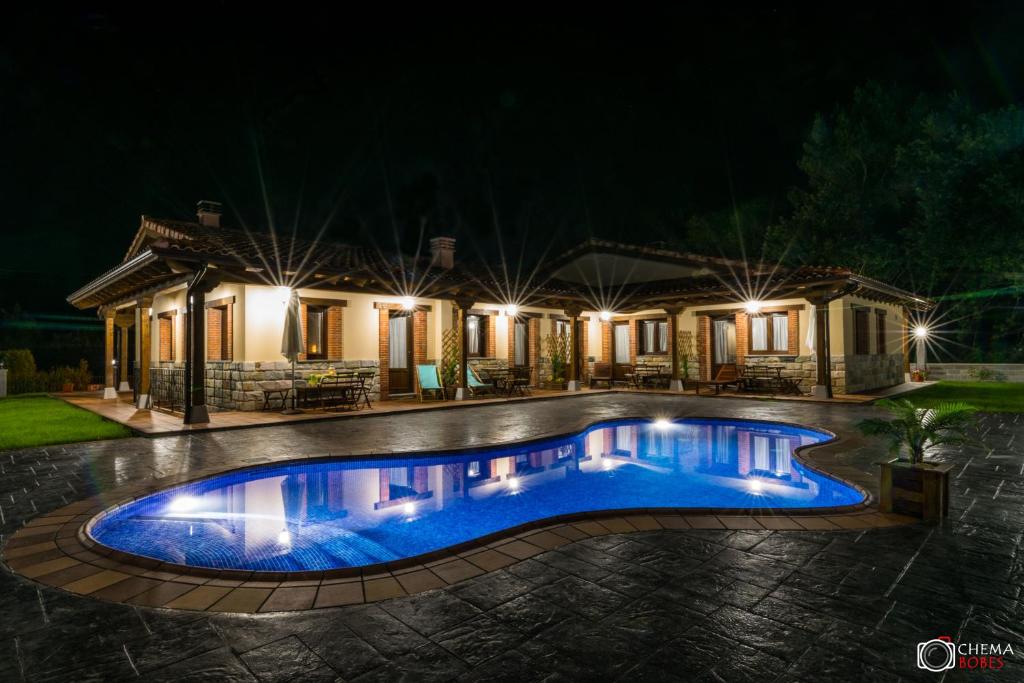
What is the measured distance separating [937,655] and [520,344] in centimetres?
1485

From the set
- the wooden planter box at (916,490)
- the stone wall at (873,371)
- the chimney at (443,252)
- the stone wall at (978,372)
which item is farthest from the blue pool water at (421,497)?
the stone wall at (978,372)

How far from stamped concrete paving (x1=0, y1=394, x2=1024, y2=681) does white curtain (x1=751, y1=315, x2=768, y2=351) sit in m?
12.1

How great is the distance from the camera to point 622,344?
18766 mm

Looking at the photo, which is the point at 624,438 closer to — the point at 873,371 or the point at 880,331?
the point at 873,371

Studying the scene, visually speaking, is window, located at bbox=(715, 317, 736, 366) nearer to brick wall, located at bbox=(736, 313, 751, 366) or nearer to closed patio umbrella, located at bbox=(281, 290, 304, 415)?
brick wall, located at bbox=(736, 313, 751, 366)

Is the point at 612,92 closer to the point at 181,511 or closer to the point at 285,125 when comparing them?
the point at 285,125

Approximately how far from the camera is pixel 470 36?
1625 centimetres

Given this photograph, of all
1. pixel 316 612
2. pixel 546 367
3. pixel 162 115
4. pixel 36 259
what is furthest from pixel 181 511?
pixel 36 259

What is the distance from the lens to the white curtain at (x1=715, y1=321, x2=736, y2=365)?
1631cm

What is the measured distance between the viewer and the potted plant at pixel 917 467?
3727 mm

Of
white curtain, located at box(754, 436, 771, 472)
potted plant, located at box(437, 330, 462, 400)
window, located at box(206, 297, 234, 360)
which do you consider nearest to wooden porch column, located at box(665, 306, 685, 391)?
potted plant, located at box(437, 330, 462, 400)

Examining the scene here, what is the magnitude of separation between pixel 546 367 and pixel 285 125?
50.3 feet

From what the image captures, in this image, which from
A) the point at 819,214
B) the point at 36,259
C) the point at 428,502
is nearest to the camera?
the point at 428,502

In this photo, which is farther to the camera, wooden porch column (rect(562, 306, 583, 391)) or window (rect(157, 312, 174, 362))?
wooden porch column (rect(562, 306, 583, 391))
